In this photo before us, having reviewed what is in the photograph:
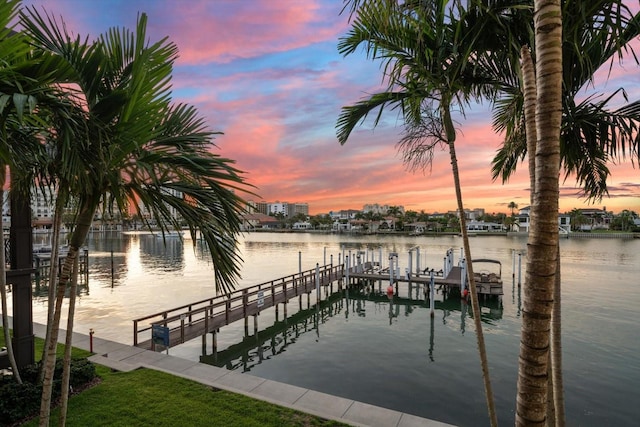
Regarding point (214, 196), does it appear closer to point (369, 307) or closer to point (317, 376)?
point (317, 376)

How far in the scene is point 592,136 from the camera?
4.33 m

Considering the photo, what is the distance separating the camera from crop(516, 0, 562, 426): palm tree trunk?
7.07 feet

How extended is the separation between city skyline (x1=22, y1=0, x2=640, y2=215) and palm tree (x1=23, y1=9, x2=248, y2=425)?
24 centimetres

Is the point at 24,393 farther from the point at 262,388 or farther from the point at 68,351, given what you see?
the point at 262,388

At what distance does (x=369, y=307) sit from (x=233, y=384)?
50.5 feet

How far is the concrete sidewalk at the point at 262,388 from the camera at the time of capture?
673 cm

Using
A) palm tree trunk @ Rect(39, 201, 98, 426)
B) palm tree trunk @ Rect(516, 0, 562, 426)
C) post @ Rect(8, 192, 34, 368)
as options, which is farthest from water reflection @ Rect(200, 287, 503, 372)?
palm tree trunk @ Rect(516, 0, 562, 426)

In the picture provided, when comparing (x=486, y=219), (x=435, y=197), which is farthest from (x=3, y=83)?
(x=486, y=219)

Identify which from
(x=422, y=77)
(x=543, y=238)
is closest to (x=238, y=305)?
(x=422, y=77)

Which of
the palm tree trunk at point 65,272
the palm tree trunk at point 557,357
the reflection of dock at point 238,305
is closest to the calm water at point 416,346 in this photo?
the reflection of dock at point 238,305

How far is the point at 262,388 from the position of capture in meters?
7.99

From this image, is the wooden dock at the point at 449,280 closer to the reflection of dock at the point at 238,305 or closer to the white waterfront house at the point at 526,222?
the reflection of dock at the point at 238,305

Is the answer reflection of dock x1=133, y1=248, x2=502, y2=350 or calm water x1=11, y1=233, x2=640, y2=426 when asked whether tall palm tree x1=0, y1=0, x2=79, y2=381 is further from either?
calm water x1=11, y1=233, x2=640, y2=426

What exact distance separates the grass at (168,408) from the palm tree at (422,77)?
4.32 metres
